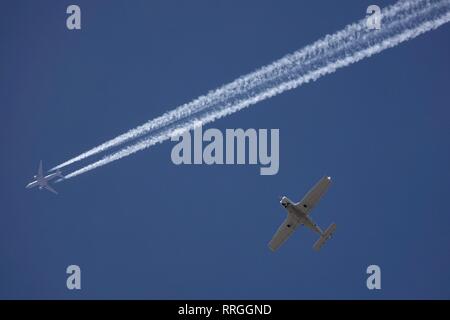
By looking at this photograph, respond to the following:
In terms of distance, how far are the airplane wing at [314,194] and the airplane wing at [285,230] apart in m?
1.21

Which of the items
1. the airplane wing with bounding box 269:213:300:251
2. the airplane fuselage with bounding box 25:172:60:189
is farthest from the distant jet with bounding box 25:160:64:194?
the airplane wing with bounding box 269:213:300:251

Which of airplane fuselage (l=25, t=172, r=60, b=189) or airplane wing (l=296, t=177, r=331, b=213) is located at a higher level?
airplane fuselage (l=25, t=172, r=60, b=189)

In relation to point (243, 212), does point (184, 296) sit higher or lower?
lower

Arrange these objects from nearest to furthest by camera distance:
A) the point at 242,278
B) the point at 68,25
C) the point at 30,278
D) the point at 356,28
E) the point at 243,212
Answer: the point at 356,28 → the point at 68,25 → the point at 242,278 → the point at 30,278 → the point at 243,212

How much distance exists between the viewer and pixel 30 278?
60219 millimetres

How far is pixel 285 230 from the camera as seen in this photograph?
4359 centimetres

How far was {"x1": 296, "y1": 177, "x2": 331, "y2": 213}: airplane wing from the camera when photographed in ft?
132

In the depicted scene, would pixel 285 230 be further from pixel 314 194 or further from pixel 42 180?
pixel 42 180

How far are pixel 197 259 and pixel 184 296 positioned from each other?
27.7 feet

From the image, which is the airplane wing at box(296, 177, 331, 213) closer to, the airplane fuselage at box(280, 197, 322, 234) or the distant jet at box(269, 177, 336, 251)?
the distant jet at box(269, 177, 336, 251)

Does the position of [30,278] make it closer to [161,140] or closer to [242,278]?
[242,278]

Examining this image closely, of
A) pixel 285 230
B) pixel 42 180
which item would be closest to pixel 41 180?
pixel 42 180

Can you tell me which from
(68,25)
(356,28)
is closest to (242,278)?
(68,25)
